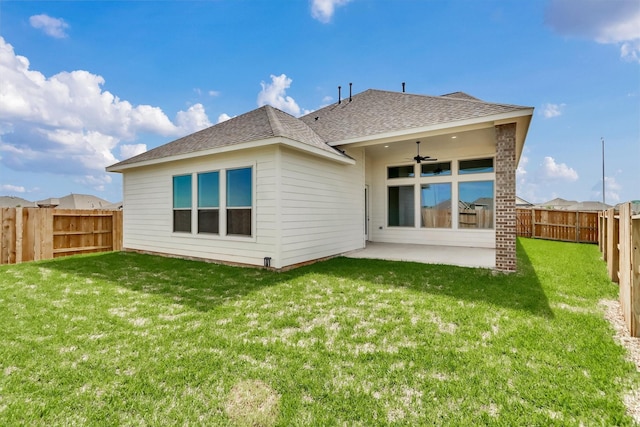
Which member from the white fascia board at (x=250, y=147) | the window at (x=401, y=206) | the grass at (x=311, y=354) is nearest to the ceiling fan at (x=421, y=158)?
the window at (x=401, y=206)

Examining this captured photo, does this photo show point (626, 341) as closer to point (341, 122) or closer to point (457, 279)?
point (457, 279)

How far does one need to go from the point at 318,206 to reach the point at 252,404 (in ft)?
18.6

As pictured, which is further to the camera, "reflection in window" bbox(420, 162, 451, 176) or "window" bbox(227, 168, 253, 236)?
"reflection in window" bbox(420, 162, 451, 176)

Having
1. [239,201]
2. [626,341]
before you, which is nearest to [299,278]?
[239,201]

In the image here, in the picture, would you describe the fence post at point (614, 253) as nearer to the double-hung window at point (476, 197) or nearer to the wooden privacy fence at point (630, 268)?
the wooden privacy fence at point (630, 268)

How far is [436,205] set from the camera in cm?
1012

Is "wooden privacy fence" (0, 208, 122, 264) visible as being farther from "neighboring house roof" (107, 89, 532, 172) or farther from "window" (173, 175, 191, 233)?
"window" (173, 175, 191, 233)

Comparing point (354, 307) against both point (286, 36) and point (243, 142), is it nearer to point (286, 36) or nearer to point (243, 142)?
point (243, 142)

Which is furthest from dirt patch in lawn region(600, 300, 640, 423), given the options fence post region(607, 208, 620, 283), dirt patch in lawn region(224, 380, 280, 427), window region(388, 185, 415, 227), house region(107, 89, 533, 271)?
window region(388, 185, 415, 227)

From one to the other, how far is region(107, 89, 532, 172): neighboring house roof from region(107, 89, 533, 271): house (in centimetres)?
5

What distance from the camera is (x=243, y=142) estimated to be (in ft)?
21.5

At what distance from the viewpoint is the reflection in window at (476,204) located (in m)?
9.38

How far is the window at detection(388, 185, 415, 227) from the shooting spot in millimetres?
10578

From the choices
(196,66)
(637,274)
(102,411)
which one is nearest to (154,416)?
(102,411)
